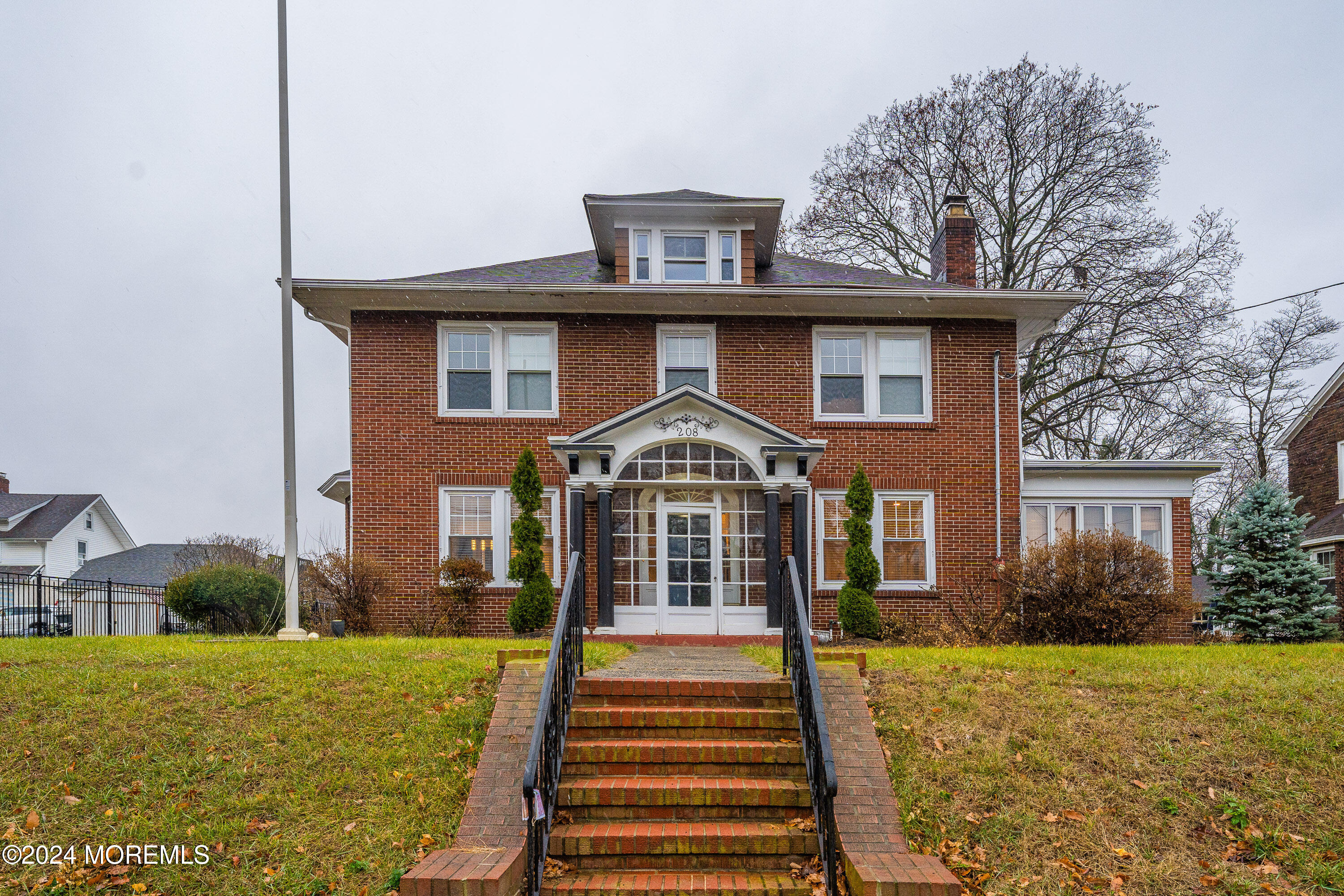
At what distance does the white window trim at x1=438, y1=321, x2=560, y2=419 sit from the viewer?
14406 millimetres

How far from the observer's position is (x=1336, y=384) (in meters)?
23.1

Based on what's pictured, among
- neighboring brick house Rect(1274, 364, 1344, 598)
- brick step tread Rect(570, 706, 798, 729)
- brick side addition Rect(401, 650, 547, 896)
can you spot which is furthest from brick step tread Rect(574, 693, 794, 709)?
neighboring brick house Rect(1274, 364, 1344, 598)

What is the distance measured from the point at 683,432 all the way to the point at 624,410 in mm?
1455

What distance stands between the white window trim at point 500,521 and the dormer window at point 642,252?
12.9 feet

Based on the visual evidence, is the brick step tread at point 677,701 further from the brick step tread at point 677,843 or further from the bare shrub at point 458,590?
the bare shrub at point 458,590

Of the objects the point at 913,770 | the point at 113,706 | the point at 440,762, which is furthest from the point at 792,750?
the point at 113,706

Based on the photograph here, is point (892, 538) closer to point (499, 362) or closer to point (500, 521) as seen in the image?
point (500, 521)

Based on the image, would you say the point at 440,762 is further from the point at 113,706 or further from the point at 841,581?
the point at 841,581

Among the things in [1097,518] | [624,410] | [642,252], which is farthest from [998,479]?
[642,252]

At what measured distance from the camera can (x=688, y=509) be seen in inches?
527

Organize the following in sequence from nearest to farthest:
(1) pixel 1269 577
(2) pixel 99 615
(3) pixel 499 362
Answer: (3) pixel 499 362, (1) pixel 1269 577, (2) pixel 99 615

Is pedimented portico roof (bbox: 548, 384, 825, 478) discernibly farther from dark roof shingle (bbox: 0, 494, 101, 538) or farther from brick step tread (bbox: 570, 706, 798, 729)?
dark roof shingle (bbox: 0, 494, 101, 538)

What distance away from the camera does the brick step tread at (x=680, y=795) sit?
19.2 feet

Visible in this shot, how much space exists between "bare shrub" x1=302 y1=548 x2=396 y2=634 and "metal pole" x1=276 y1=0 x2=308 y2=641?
234cm
